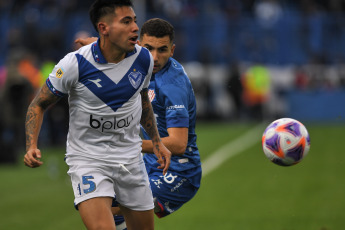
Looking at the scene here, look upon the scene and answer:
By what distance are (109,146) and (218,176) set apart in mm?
8893

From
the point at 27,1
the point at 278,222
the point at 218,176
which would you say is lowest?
the point at 218,176

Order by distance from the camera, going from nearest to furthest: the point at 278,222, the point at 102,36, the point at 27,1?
the point at 102,36 → the point at 278,222 → the point at 27,1

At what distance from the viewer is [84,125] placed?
18.2 ft

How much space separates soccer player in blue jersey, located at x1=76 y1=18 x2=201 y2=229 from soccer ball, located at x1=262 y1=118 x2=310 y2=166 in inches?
34.4

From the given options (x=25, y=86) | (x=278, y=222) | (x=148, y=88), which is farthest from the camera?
(x=25, y=86)

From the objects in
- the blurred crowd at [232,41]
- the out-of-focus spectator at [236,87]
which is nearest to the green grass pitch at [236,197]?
the out-of-focus spectator at [236,87]

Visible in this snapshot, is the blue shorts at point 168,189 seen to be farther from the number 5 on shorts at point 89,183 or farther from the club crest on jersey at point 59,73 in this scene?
the club crest on jersey at point 59,73

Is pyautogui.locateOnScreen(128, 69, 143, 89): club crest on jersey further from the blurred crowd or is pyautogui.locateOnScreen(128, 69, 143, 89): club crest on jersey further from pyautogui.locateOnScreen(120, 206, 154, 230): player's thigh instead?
the blurred crowd

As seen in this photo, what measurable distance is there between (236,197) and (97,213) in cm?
692

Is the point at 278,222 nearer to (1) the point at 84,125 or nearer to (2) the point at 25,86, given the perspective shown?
(1) the point at 84,125

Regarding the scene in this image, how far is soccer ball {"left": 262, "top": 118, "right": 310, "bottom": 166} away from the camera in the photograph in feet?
22.5

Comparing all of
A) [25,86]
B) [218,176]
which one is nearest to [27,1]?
[25,86]

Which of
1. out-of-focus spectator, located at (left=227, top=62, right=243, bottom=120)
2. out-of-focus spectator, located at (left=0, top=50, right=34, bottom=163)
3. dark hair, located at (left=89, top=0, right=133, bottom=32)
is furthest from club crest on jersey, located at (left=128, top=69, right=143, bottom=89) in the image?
out-of-focus spectator, located at (left=227, top=62, right=243, bottom=120)

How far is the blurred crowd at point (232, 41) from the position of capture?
26.9m
